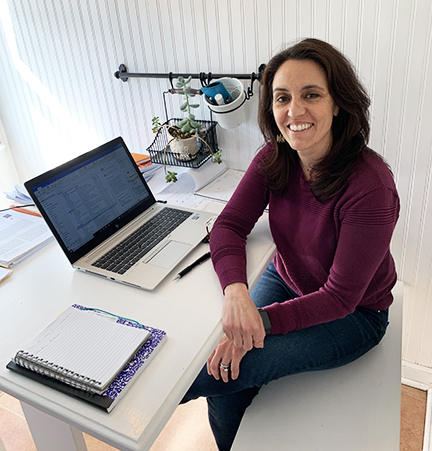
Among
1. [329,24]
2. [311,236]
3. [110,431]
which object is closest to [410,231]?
[311,236]

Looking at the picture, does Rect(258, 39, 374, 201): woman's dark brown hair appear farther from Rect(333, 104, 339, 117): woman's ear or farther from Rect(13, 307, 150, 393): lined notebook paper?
Rect(13, 307, 150, 393): lined notebook paper

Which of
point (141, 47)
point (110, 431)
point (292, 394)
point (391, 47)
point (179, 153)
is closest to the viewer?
point (110, 431)

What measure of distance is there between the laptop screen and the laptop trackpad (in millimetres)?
180

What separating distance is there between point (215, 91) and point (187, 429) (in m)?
1.22

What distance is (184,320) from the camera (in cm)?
93

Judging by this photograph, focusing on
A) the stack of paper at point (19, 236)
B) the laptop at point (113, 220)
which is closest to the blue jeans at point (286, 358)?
the laptop at point (113, 220)

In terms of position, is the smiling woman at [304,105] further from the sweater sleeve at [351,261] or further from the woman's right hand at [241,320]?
the woman's right hand at [241,320]

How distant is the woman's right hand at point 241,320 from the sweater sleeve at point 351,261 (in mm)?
50

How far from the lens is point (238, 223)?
1210 millimetres

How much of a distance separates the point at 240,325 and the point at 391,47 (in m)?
0.95

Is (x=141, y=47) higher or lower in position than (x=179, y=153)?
higher

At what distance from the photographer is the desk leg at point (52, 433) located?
1173 mm

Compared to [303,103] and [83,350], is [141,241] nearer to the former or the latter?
[83,350]

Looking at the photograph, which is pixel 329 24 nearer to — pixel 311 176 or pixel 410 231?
pixel 311 176
